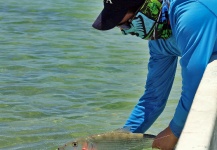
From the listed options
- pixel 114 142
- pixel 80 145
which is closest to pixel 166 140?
pixel 114 142

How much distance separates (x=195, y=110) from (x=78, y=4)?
13.9 m

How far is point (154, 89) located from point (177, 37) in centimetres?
107

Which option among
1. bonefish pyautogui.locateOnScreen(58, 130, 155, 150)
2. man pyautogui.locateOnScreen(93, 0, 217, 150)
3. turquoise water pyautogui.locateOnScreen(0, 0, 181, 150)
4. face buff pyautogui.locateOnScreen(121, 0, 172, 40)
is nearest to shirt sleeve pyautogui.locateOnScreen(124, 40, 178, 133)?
man pyautogui.locateOnScreen(93, 0, 217, 150)

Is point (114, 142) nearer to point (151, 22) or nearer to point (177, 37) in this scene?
point (151, 22)

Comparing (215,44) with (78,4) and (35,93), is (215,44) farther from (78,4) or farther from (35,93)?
(78,4)

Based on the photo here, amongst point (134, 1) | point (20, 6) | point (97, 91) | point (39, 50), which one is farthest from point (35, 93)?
point (20, 6)

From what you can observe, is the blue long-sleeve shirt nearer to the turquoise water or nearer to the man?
the man

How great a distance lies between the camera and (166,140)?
382cm

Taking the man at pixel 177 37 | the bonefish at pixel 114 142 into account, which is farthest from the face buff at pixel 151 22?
the bonefish at pixel 114 142

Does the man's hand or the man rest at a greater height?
the man

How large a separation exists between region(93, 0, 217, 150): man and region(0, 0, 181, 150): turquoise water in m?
2.29

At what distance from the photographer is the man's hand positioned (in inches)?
149

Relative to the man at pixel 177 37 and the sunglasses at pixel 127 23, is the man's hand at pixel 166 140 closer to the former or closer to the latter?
the man at pixel 177 37

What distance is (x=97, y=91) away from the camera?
8.31m
